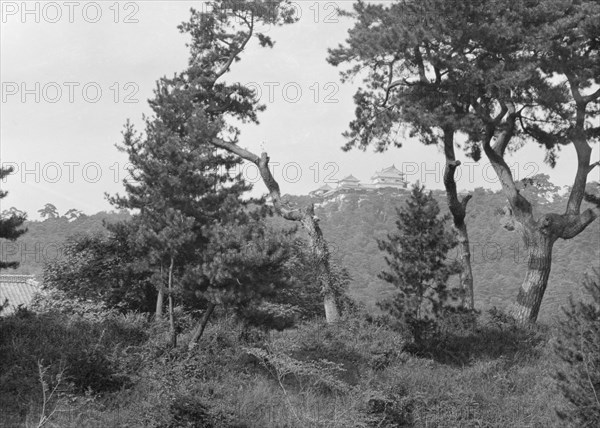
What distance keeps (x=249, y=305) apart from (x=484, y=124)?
8.15 metres

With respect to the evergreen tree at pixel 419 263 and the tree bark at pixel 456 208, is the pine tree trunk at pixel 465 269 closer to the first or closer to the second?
the tree bark at pixel 456 208

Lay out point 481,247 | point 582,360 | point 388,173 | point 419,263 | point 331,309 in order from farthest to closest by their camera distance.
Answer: point 388,173
point 481,247
point 331,309
point 419,263
point 582,360

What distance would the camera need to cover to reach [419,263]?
1445 centimetres

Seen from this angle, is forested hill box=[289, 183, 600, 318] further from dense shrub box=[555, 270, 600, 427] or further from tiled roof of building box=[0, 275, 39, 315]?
dense shrub box=[555, 270, 600, 427]

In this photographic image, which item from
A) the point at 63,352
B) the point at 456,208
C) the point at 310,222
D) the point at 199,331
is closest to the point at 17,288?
the point at 310,222

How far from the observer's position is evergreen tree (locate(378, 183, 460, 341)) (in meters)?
14.5

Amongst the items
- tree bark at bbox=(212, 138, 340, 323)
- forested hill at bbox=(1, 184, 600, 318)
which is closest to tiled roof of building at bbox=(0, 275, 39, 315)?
forested hill at bbox=(1, 184, 600, 318)

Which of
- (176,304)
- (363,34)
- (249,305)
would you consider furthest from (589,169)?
(176,304)

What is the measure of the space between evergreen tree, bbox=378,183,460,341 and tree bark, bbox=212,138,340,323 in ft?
9.90

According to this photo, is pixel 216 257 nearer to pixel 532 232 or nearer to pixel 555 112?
pixel 532 232

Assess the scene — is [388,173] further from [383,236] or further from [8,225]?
[8,225]

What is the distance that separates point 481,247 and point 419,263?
1368 inches

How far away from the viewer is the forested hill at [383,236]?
125 feet

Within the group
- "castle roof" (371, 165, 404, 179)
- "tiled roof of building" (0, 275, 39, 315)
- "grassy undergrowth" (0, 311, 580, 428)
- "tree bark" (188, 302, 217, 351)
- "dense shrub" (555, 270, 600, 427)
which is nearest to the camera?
"dense shrub" (555, 270, 600, 427)
